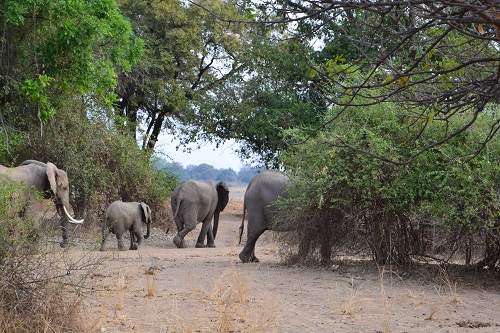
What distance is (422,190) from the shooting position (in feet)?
35.3

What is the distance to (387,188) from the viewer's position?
422 inches

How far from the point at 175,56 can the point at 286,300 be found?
2258 cm

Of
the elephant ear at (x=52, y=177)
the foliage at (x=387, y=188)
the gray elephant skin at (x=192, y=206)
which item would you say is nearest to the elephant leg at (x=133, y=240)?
the gray elephant skin at (x=192, y=206)

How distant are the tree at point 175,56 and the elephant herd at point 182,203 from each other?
9334mm

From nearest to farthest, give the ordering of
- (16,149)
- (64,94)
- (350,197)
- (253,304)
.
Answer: (253,304) → (350,197) → (64,94) → (16,149)

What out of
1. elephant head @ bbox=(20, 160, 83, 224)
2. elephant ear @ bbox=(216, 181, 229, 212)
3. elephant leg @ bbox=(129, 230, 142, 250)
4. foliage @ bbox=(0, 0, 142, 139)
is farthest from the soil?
elephant ear @ bbox=(216, 181, 229, 212)

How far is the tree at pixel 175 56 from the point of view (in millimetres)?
28250

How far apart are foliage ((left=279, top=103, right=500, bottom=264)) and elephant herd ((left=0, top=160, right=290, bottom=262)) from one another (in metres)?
1.09

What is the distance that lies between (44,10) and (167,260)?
5197 millimetres

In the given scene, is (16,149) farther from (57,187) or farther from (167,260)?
(167,260)

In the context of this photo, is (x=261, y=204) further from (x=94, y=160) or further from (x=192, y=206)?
(x=94, y=160)

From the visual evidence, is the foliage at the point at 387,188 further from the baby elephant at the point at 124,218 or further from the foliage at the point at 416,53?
the baby elephant at the point at 124,218

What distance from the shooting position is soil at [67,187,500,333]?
7531mm

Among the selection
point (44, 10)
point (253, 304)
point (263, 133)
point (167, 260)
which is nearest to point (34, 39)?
point (44, 10)
